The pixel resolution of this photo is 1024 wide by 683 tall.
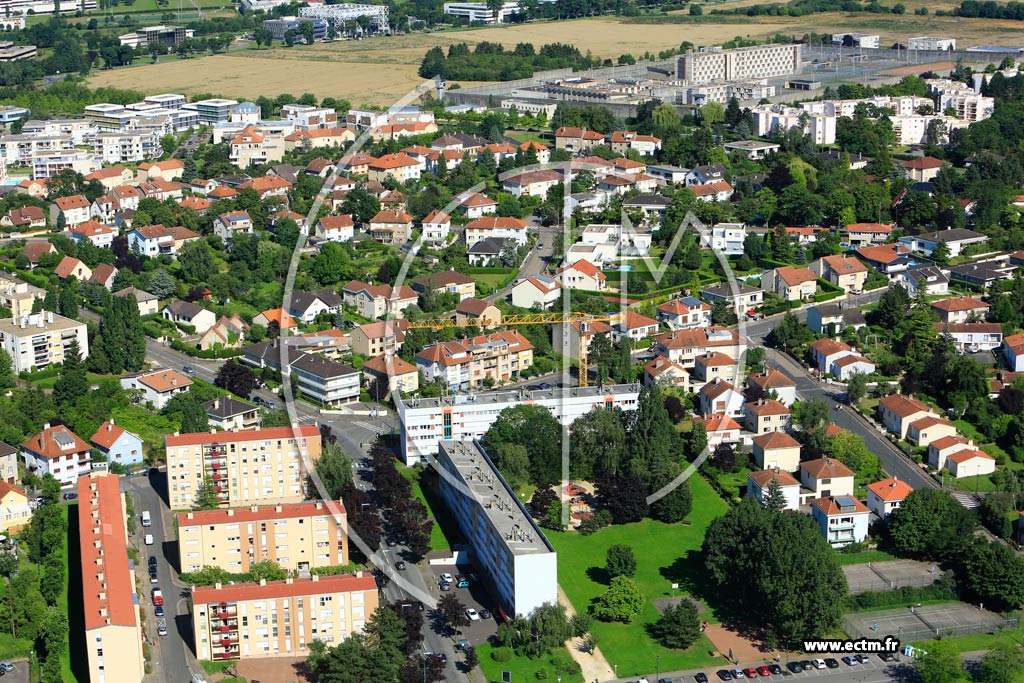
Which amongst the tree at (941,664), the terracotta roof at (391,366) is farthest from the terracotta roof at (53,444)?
the tree at (941,664)

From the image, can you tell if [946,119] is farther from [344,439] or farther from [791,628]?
[791,628]

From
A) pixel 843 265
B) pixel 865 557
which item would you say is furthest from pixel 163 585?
pixel 843 265

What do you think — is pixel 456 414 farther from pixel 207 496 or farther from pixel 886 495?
pixel 886 495

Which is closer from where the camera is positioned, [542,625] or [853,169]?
[542,625]

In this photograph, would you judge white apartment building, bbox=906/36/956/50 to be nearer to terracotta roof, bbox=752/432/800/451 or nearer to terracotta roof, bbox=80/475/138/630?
terracotta roof, bbox=752/432/800/451

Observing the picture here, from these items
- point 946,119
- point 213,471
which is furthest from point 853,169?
point 213,471

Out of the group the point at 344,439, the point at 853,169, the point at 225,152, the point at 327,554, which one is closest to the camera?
the point at 327,554
